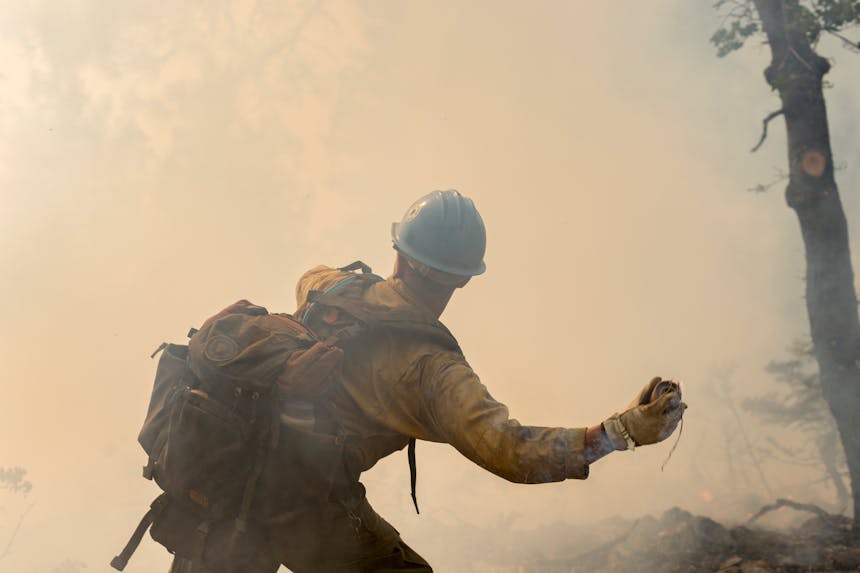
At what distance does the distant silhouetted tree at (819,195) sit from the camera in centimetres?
647

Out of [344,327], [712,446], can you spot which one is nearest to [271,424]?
[344,327]

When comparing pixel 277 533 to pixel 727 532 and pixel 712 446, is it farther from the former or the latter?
pixel 712 446

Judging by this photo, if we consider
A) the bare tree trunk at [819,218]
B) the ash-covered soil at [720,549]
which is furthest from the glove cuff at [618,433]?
the bare tree trunk at [819,218]

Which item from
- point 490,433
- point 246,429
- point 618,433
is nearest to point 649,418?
point 618,433

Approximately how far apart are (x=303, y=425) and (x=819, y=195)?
670 cm

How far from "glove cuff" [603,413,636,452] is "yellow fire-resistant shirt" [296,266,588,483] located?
0.28 feet

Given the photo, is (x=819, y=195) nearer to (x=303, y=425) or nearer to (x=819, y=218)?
(x=819, y=218)

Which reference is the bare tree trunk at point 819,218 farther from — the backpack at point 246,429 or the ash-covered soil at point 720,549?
the backpack at point 246,429

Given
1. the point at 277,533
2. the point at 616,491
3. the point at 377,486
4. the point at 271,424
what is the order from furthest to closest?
the point at 377,486 → the point at 616,491 → the point at 277,533 → the point at 271,424

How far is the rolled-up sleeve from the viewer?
6.20 feet

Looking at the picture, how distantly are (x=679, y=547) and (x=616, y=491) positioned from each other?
28.7 metres

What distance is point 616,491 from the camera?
1297 inches

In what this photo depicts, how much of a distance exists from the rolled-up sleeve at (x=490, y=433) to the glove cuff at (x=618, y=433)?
0.09 meters

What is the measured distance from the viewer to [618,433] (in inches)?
71.6
